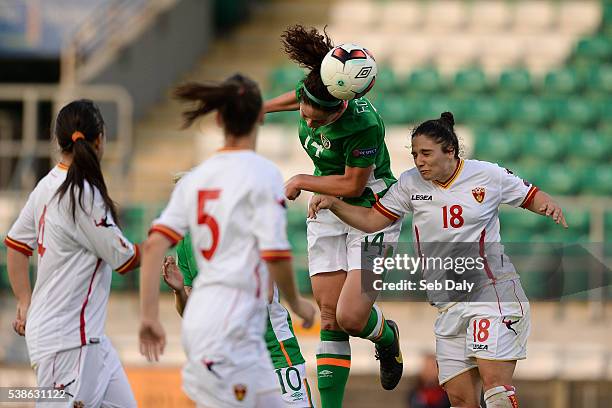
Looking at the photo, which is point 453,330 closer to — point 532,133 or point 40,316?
point 40,316

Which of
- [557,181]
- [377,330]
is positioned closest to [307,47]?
[377,330]

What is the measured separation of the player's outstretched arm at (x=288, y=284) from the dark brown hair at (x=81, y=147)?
1.16 m

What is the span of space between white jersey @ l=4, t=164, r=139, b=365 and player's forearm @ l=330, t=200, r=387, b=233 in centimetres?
143

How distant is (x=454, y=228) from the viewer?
6398 mm

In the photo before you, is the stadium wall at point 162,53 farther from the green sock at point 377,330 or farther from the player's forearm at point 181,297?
the player's forearm at point 181,297

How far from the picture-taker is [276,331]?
21.0 feet

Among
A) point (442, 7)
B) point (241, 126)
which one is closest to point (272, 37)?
point (442, 7)

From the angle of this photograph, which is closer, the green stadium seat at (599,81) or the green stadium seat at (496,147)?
the green stadium seat at (496,147)

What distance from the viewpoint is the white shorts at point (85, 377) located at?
546 centimetres

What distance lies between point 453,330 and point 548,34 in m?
11.3

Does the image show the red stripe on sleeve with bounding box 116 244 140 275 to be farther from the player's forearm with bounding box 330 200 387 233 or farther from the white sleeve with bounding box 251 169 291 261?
the player's forearm with bounding box 330 200 387 233

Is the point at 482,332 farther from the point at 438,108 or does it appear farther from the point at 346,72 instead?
the point at 438,108

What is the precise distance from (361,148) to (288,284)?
202cm

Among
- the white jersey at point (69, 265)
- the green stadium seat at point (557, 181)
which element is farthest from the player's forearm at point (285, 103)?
the green stadium seat at point (557, 181)
